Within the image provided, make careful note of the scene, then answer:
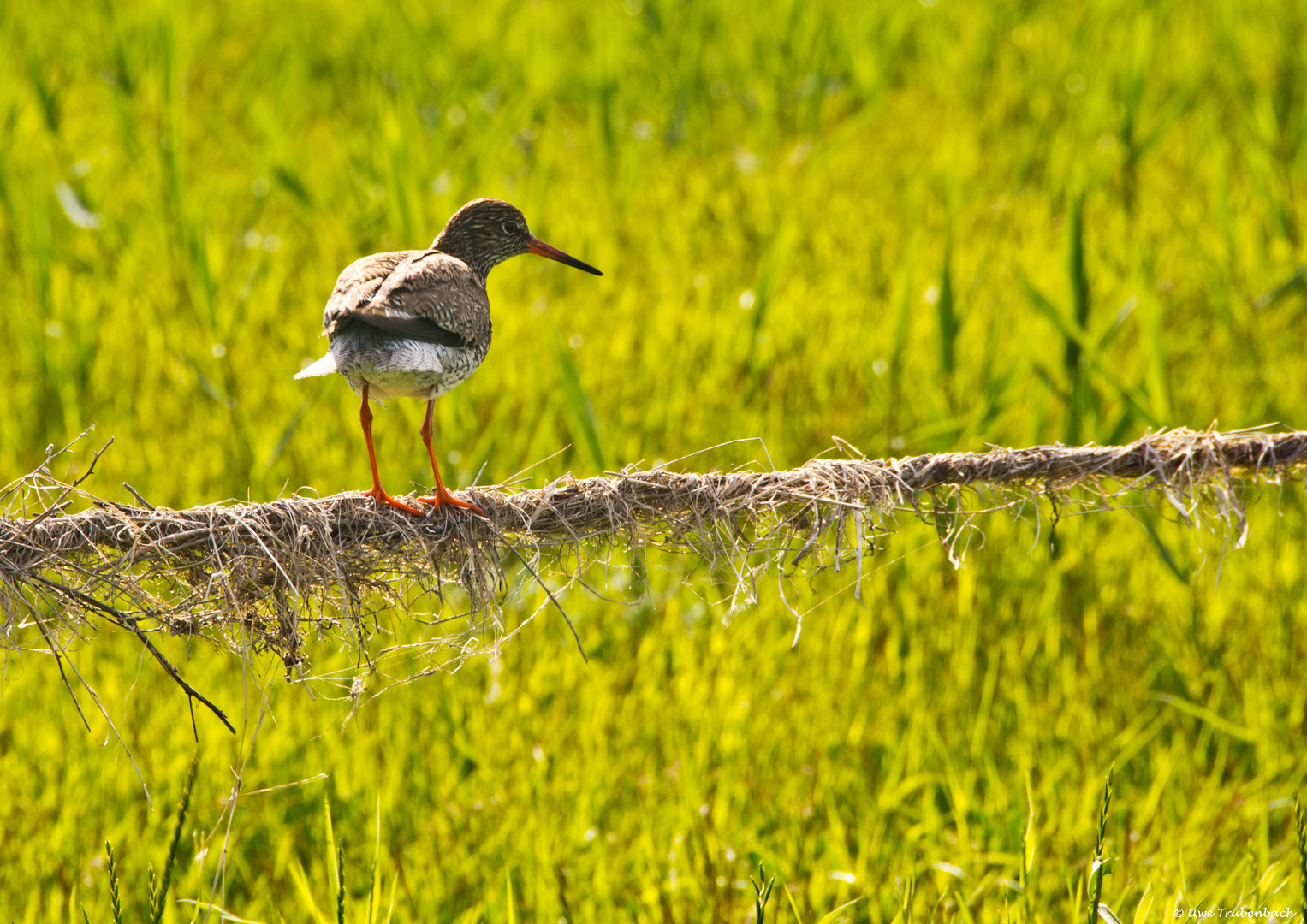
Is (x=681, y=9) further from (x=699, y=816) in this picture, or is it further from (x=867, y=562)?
(x=699, y=816)

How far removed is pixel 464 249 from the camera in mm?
3049

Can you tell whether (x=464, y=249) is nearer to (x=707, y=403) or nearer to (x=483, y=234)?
(x=483, y=234)

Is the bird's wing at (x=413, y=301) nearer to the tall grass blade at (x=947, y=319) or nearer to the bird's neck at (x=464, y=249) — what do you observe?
the bird's neck at (x=464, y=249)

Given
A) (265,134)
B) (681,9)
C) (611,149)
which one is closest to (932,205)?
(611,149)

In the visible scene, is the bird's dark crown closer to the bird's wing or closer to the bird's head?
the bird's head

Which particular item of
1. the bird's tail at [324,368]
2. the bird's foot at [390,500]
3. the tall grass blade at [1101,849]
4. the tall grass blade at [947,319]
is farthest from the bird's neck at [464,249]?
the tall grass blade at [1101,849]

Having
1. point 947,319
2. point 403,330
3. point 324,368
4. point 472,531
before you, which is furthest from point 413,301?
point 947,319

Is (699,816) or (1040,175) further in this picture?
(1040,175)

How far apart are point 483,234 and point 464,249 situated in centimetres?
7

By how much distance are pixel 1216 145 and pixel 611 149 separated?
10.2 ft

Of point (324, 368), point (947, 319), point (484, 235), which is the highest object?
point (484, 235)

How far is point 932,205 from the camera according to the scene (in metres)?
5.77

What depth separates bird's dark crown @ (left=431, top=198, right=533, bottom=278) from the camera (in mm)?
3004

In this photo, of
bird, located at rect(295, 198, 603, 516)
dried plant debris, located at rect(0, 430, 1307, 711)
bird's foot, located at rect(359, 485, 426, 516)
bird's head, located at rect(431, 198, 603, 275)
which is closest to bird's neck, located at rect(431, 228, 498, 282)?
bird's head, located at rect(431, 198, 603, 275)
